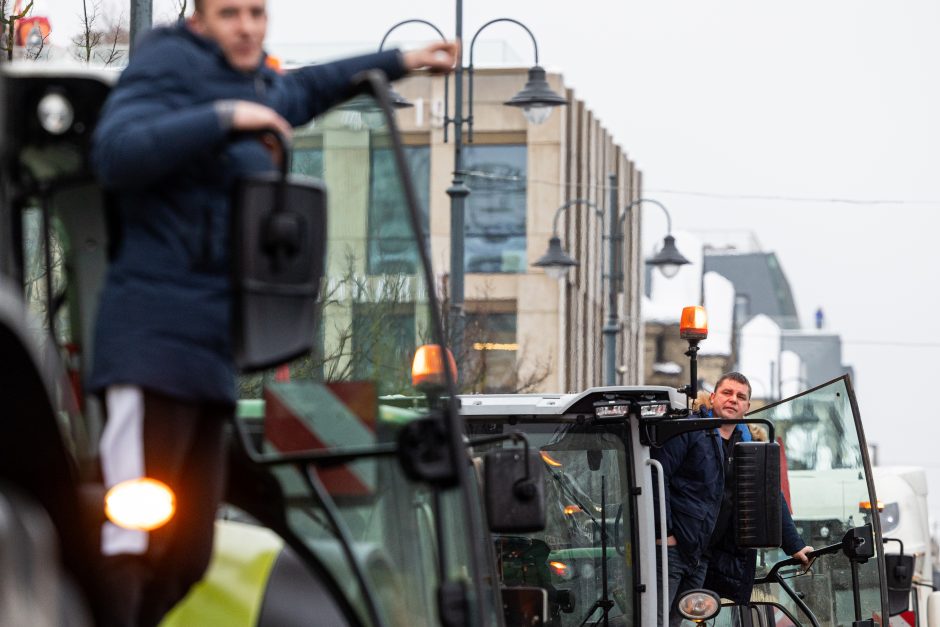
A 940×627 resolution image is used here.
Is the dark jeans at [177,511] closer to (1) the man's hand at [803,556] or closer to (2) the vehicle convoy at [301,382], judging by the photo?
(2) the vehicle convoy at [301,382]

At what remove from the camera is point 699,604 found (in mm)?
8891

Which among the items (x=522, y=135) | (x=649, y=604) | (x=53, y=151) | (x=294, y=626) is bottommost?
(x=649, y=604)

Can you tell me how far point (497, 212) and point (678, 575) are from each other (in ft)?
147

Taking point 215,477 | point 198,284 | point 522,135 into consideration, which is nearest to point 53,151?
point 198,284

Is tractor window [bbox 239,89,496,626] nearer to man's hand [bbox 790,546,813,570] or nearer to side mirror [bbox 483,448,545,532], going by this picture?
side mirror [bbox 483,448,545,532]

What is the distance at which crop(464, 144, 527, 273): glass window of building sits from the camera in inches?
2132

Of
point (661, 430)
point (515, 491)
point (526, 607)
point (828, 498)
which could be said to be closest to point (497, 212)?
point (828, 498)

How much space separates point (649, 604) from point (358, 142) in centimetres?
542

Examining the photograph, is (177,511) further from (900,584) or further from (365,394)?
(900,584)

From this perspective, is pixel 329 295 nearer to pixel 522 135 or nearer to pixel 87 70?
pixel 87 70

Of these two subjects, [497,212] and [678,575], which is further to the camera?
[497,212]

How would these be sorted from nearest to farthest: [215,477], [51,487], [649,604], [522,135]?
[51,487]
[215,477]
[649,604]
[522,135]

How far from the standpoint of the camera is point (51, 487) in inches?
152

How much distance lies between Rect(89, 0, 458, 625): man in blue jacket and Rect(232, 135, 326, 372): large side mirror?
0.35 feet
